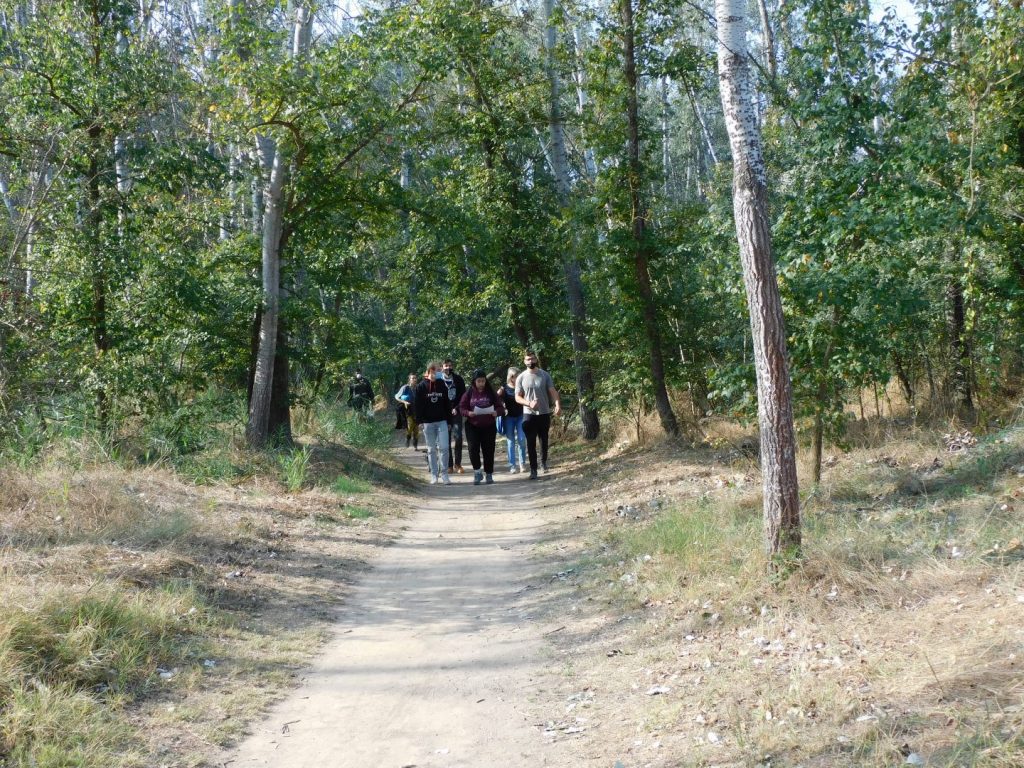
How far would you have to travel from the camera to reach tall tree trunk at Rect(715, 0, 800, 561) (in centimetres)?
648

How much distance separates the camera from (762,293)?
255 inches

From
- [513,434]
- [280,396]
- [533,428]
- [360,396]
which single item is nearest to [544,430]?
[533,428]

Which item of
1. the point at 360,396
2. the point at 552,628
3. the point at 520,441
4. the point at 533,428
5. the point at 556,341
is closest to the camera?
the point at 552,628

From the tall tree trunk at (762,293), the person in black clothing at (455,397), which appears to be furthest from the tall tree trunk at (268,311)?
the tall tree trunk at (762,293)

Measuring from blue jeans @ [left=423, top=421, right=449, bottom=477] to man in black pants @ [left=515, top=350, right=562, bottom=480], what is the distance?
138 centimetres

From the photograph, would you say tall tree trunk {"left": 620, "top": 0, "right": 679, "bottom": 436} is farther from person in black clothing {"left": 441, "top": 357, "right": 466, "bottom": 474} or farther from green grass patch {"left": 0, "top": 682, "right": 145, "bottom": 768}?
green grass patch {"left": 0, "top": 682, "right": 145, "bottom": 768}

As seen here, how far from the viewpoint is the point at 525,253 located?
1961 cm

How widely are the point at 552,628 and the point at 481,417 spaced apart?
858 centimetres

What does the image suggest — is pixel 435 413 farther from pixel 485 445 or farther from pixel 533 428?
pixel 533 428

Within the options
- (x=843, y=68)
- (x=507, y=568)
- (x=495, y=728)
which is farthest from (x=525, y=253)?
(x=495, y=728)

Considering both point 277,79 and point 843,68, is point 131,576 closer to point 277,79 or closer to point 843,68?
point 277,79

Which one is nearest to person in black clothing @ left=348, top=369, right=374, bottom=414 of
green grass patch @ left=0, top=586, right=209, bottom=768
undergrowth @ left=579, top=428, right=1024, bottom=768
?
undergrowth @ left=579, top=428, right=1024, bottom=768

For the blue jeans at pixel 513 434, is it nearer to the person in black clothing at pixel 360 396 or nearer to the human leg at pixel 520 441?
the human leg at pixel 520 441

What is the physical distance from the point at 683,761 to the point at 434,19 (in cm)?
1215
